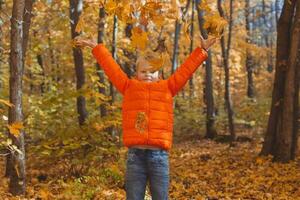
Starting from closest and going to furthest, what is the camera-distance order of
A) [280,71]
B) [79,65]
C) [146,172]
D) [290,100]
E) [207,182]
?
1. [146,172]
2. [207,182]
3. [290,100]
4. [280,71]
5. [79,65]

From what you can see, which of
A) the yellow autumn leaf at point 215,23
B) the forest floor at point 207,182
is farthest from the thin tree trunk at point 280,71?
the yellow autumn leaf at point 215,23

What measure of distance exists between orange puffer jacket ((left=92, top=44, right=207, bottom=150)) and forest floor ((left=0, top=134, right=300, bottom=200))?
2.60 m

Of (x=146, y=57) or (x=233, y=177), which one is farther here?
(x=233, y=177)

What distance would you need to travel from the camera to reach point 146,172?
3.97 meters

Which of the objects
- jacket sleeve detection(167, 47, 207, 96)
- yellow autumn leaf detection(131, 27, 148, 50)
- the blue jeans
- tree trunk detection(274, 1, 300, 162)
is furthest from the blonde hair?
tree trunk detection(274, 1, 300, 162)

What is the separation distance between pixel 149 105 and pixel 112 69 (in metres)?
0.51

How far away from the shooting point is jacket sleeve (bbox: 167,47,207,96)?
400 centimetres

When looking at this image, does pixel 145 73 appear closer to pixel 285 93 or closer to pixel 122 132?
pixel 122 132

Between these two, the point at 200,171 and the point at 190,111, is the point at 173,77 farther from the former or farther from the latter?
the point at 190,111

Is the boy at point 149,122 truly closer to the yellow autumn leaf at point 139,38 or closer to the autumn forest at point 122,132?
the autumn forest at point 122,132

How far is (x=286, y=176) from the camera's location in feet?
26.2

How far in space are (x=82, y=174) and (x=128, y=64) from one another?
6985 mm

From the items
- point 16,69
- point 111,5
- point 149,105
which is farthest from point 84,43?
point 16,69

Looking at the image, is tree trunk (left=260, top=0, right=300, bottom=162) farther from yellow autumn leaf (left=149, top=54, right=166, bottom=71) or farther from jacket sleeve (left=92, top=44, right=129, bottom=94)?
yellow autumn leaf (left=149, top=54, right=166, bottom=71)
